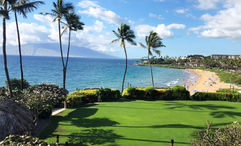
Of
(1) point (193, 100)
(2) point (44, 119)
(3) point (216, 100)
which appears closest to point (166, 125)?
(2) point (44, 119)

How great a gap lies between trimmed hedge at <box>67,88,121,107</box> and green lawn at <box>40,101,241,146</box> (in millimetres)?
2270

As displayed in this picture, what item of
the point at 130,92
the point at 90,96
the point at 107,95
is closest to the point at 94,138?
the point at 90,96

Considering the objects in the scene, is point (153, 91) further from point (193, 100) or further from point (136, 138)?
point (136, 138)

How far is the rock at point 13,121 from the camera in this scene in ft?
25.9

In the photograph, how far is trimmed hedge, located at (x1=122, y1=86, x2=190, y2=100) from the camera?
22.3 m

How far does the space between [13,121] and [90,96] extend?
41.1ft

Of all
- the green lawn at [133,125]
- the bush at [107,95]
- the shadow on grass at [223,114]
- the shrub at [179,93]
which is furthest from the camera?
the shrub at [179,93]

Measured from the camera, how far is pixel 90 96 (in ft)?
68.0

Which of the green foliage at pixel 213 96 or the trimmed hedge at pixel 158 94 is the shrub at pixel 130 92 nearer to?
the trimmed hedge at pixel 158 94

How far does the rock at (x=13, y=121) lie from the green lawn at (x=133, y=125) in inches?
74.9

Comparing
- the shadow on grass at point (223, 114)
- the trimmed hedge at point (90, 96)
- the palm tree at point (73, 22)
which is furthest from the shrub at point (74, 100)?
the shadow on grass at point (223, 114)

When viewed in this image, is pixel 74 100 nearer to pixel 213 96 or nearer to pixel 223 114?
pixel 223 114

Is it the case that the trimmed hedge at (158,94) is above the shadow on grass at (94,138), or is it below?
above

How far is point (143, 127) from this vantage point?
38.9ft
